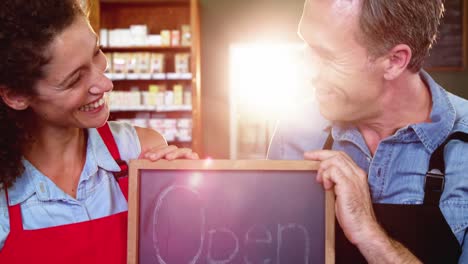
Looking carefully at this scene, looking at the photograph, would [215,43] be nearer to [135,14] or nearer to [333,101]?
[135,14]

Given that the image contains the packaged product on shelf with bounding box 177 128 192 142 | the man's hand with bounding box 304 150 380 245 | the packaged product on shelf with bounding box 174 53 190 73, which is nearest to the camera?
the man's hand with bounding box 304 150 380 245

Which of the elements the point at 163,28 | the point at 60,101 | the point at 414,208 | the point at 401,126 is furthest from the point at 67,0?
the point at 163,28

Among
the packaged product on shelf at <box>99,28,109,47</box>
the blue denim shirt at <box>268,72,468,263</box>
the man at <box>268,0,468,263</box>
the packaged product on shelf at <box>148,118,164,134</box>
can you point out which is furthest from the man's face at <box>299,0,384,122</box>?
the packaged product on shelf at <box>99,28,109,47</box>

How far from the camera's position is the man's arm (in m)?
1.18

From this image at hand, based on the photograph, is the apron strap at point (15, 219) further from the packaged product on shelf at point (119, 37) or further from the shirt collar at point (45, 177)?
the packaged product on shelf at point (119, 37)

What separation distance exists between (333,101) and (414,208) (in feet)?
1.31

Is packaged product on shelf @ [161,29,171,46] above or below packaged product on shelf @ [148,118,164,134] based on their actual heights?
above

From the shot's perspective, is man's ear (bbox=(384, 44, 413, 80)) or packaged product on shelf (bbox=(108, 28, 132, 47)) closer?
man's ear (bbox=(384, 44, 413, 80))

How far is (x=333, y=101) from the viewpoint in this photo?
4.86ft

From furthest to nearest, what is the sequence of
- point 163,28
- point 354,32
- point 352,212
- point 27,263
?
point 163,28, point 354,32, point 27,263, point 352,212

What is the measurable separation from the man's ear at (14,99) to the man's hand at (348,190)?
83 cm

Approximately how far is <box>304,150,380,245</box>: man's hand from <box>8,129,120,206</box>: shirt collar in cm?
65

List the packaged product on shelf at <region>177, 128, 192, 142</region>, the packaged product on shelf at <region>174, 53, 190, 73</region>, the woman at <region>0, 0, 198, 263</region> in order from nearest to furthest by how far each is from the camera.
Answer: the woman at <region>0, 0, 198, 263</region>, the packaged product on shelf at <region>174, 53, 190, 73</region>, the packaged product on shelf at <region>177, 128, 192, 142</region>

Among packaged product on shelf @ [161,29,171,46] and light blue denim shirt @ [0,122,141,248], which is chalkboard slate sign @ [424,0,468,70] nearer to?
packaged product on shelf @ [161,29,171,46]
